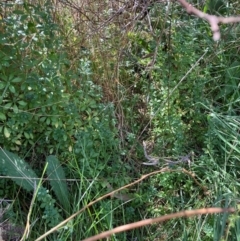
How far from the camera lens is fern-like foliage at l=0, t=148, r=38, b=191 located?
192 centimetres

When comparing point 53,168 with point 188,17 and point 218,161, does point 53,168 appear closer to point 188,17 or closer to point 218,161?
point 218,161

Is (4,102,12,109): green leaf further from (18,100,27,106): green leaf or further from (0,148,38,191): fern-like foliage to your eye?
(0,148,38,191): fern-like foliage

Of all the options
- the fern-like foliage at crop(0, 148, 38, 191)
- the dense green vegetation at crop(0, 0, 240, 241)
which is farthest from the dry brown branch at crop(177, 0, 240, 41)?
the fern-like foliage at crop(0, 148, 38, 191)

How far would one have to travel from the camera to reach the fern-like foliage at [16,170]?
192 cm

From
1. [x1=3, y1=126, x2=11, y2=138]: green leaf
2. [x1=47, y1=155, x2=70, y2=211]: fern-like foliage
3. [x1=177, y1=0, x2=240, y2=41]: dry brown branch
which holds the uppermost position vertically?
[x1=177, y1=0, x2=240, y2=41]: dry brown branch

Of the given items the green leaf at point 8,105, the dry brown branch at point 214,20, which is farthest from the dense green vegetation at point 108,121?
the dry brown branch at point 214,20

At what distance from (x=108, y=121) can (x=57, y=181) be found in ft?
1.11

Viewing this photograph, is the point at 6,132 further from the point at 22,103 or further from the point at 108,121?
the point at 108,121

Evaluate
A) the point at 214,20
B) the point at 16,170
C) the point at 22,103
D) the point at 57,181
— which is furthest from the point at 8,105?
the point at 214,20

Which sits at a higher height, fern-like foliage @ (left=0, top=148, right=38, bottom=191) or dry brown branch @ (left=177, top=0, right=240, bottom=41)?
dry brown branch @ (left=177, top=0, right=240, bottom=41)

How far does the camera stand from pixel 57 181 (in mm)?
1962

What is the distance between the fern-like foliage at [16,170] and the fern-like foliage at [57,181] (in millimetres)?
69

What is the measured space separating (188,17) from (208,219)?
1129 millimetres

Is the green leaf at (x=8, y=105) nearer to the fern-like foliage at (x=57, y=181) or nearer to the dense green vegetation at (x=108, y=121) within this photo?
the dense green vegetation at (x=108, y=121)
